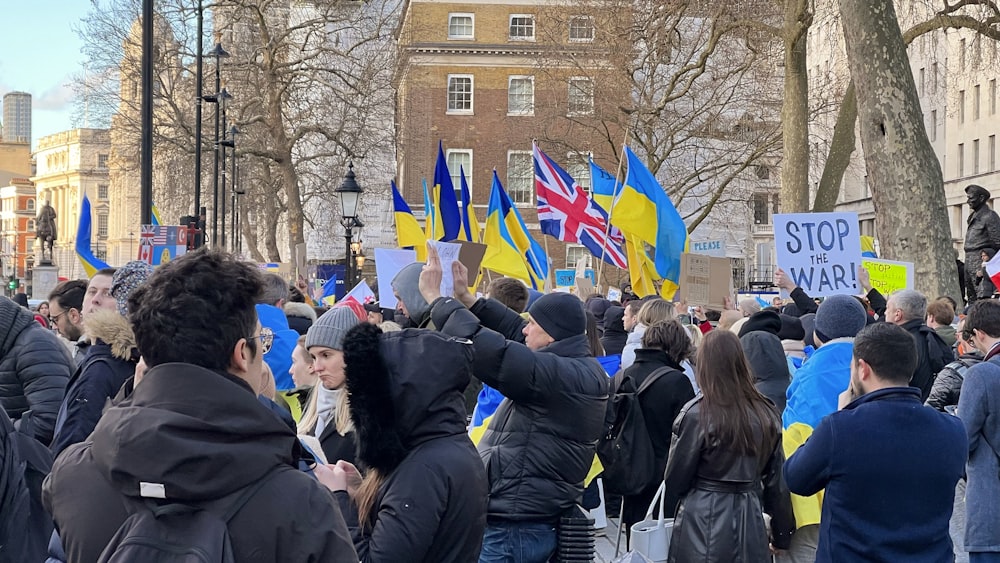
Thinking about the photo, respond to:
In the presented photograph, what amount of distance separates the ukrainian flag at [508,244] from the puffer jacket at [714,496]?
877cm

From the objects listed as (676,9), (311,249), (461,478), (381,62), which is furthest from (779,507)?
(311,249)

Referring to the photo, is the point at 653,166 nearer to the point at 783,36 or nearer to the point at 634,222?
the point at 783,36

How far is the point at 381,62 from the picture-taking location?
125ft

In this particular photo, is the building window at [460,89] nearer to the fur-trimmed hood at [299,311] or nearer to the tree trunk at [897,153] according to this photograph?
the tree trunk at [897,153]

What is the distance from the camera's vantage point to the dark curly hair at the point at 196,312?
2.48 meters

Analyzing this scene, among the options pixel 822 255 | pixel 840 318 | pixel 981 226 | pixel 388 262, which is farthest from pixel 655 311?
pixel 981 226

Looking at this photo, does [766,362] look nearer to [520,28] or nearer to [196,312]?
[196,312]

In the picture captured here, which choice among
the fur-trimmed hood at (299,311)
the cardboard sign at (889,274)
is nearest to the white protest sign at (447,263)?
the fur-trimmed hood at (299,311)

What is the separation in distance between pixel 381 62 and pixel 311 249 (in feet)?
53.2

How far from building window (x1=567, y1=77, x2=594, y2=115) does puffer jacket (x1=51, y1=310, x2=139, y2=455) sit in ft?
99.8

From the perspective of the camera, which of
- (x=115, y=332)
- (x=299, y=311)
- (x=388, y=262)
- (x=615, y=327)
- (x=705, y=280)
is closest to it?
(x=115, y=332)

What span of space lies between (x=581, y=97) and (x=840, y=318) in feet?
116

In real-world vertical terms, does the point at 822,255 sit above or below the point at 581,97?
below

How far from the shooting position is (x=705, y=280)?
11828 millimetres
